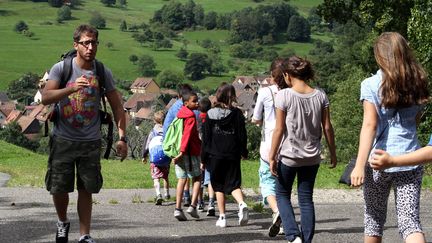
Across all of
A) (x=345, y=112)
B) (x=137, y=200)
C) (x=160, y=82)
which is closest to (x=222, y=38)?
(x=160, y=82)

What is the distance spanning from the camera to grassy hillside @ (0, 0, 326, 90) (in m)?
134

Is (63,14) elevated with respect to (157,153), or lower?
lower

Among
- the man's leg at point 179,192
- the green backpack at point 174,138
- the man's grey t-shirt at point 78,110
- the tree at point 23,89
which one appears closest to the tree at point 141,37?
the tree at point 23,89

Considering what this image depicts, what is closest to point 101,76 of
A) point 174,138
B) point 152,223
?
point 152,223

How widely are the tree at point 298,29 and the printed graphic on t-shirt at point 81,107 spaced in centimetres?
16455

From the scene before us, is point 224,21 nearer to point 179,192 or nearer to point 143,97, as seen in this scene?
point 143,97

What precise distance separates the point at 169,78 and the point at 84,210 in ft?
428

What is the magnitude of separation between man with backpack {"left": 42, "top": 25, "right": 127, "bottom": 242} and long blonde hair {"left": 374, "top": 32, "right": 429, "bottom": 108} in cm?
267

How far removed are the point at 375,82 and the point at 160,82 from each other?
432ft

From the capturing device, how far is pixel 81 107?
24.0ft

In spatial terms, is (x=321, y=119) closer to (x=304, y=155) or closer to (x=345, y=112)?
(x=304, y=155)

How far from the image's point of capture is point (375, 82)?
5785mm

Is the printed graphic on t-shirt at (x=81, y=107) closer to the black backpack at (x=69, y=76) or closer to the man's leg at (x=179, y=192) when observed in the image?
the black backpack at (x=69, y=76)

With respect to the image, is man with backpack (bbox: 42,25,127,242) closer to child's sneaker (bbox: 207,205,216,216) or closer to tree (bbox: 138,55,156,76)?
child's sneaker (bbox: 207,205,216,216)
